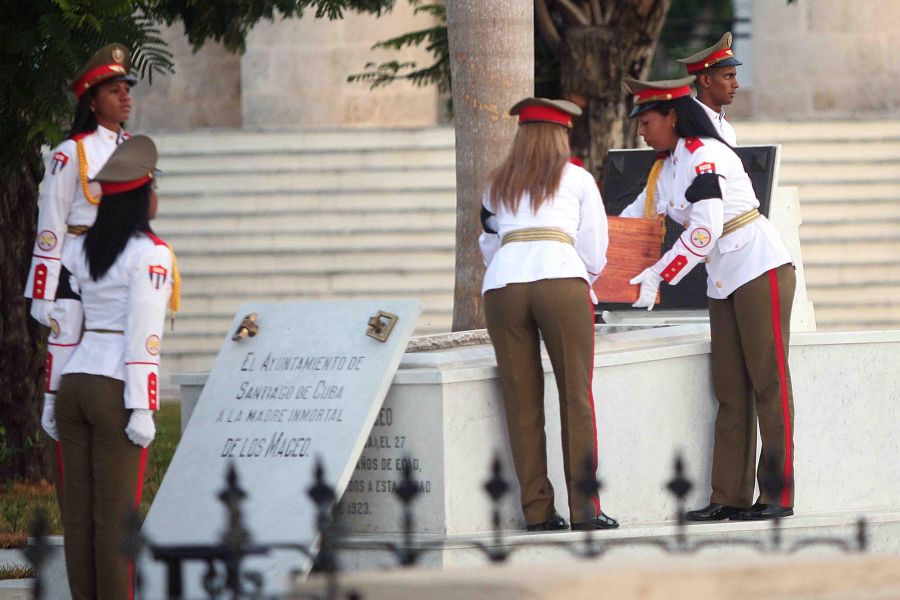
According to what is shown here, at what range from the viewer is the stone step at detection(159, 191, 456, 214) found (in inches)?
760

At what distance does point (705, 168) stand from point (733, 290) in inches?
22.0

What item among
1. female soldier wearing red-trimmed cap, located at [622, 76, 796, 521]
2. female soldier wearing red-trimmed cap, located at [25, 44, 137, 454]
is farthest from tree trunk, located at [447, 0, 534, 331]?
female soldier wearing red-trimmed cap, located at [25, 44, 137, 454]

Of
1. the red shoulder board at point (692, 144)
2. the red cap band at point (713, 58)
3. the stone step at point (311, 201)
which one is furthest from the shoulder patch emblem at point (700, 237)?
the stone step at point (311, 201)

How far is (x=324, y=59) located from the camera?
71.3 ft

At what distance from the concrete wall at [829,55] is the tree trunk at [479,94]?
44.2 ft

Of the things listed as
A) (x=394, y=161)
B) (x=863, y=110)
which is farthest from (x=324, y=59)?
(x=863, y=110)

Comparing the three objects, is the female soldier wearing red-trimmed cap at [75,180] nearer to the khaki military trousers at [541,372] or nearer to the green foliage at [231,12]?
the khaki military trousers at [541,372]

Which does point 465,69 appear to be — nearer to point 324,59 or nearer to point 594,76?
point 594,76

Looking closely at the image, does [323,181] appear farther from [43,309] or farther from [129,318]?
[129,318]

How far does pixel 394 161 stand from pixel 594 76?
583 cm

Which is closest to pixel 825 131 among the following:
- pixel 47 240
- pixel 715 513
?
pixel 715 513

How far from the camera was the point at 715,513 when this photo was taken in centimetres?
788

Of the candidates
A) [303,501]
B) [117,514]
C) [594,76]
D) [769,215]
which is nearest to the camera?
[117,514]

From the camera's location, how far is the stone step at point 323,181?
63.7ft
